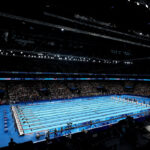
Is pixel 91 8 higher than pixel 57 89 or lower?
higher

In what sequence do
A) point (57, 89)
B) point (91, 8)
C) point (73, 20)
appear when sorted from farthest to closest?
point (57, 89), point (73, 20), point (91, 8)

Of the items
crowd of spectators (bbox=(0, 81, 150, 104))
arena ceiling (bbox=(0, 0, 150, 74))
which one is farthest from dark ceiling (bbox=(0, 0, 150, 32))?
crowd of spectators (bbox=(0, 81, 150, 104))

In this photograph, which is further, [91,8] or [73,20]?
[73,20]

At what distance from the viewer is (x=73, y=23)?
8.74 metres

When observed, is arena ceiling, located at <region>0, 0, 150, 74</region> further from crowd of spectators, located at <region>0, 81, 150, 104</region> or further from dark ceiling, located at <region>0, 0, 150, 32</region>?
crowd of spectators, located at <region>0, 81, 150, 104</region>

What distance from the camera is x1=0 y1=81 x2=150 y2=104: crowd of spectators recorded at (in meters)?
24.1

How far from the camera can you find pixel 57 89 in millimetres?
29609

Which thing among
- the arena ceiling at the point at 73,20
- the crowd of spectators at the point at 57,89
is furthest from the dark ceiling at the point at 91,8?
the crowd of spectators at the point at 57,89

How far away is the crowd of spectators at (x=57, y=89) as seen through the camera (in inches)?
948

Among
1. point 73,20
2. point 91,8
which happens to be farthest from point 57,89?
point 91,8

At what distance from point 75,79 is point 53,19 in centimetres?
2695

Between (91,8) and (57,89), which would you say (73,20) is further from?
(57,89)

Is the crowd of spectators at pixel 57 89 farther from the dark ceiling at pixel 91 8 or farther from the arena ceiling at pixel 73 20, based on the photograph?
the dark ceiling at pixel 91 8

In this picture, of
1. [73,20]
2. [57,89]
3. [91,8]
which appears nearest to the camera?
[91,8]
